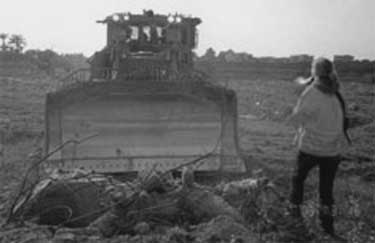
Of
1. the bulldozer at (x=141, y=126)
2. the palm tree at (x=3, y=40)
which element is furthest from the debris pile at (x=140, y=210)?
the palm tree at (x=3, y=40)

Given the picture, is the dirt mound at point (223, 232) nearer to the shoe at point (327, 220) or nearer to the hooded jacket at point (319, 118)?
the shoe at point (327, 220)

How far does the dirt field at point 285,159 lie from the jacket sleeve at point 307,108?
0.98 metres

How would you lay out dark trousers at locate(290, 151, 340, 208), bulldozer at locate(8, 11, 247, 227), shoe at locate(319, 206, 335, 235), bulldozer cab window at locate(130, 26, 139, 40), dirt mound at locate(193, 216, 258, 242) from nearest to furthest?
1. dirt mound at locate(193, 216, 258, 242)
2. shoe at locate(319, 206, 335, 235)
3. dark trousers at locate(290, 151, 340, 208)
4. bulldozer at locate(8, 11, 247, 227)
5. bulldozer cab window at locate(130, 26, 139, 40)

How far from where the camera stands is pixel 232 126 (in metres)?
8.45

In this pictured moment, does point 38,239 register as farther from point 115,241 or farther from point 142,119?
point 142,119

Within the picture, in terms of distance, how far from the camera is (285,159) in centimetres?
1047

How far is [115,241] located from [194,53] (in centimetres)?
706

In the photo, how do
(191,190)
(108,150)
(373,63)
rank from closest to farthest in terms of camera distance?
(191,190) → (108,150) → (373,63)

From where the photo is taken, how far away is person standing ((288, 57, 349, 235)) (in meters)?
5.59

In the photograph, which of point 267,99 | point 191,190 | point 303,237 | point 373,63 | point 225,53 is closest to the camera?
point 303,237

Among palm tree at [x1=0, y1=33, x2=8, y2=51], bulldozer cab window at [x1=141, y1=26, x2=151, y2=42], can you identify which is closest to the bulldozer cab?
bulldozer cab window at [x1=141, y1=26, x2=151, y2=42]

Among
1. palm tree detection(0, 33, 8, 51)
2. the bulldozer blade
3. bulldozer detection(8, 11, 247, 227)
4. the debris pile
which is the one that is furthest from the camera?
palm tree detection(0, 33, 8, 51)

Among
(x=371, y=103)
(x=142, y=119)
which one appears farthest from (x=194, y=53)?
(x=371, y=103)

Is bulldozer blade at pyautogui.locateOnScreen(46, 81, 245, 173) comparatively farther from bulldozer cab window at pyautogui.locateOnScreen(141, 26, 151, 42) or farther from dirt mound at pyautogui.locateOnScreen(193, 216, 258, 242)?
bulldozer cab window at pyautogui.locateOnScreen(141, 26, 151, 42)
